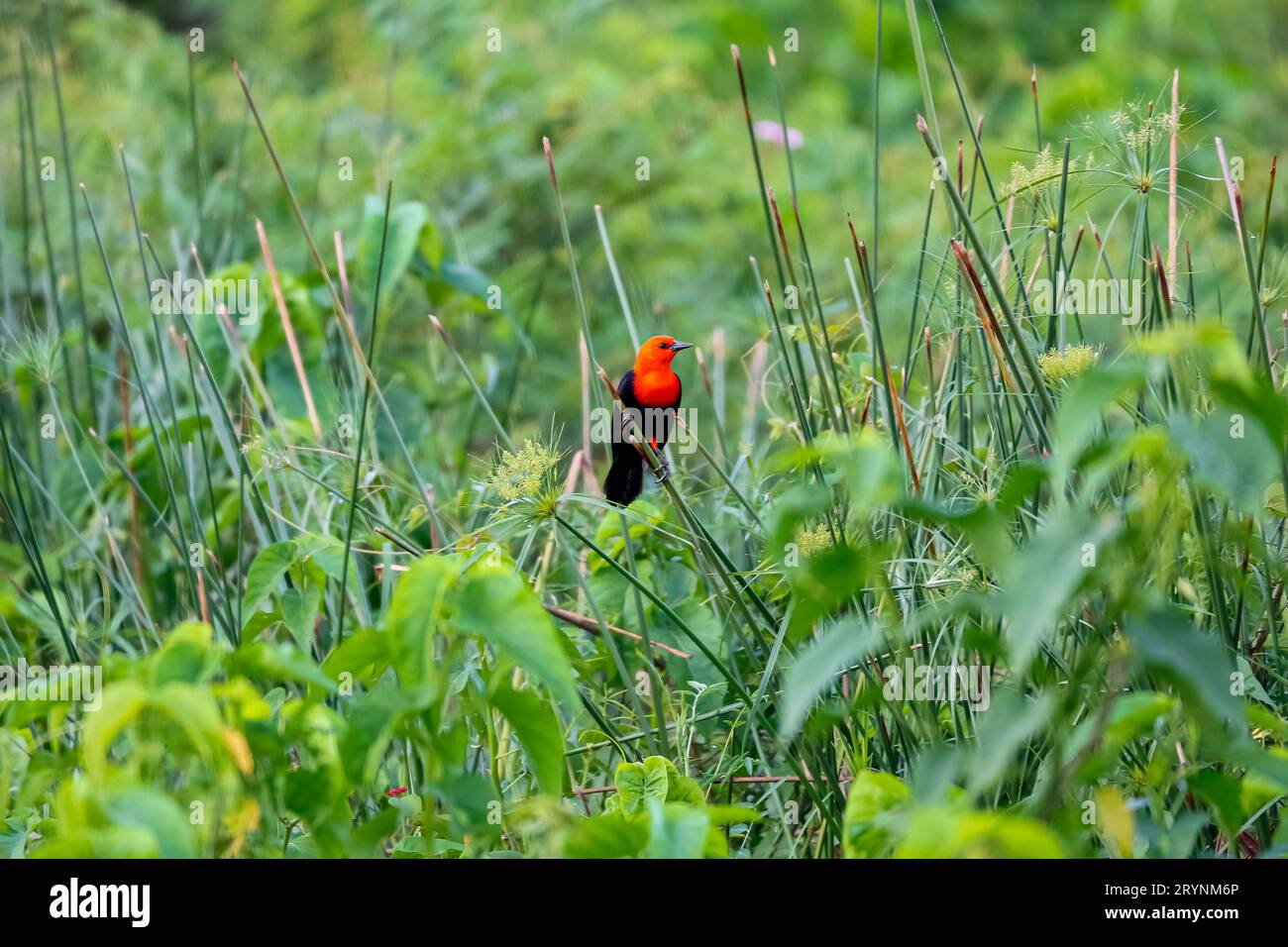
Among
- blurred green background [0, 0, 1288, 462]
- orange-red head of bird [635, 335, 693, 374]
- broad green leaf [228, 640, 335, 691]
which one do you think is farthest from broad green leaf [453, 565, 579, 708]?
blurred green background [0, 0, 1288, 462]

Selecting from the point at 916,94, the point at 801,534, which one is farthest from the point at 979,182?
the point at 801,534

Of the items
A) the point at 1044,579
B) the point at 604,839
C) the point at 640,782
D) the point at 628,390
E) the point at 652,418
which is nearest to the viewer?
the point at 1044,579

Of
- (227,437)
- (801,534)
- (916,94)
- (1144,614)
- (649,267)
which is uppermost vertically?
(916,94)

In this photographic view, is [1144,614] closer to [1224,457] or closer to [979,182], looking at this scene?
[1224,457]

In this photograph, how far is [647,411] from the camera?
6.78 ft

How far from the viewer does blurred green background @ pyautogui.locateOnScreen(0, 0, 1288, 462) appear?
117 inches

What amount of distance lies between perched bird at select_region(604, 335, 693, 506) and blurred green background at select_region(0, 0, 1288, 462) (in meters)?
0.24

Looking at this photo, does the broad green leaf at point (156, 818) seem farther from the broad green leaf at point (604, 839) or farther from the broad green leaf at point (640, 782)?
the broad green leaf at point (640, 782)

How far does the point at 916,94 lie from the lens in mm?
4238

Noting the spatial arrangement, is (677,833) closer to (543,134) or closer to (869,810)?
(869,810)

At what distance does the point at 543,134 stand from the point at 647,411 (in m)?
1.54

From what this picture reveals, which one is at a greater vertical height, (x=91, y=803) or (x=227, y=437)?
(x=227, y=437)

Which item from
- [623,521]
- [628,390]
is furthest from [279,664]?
[628,390]
